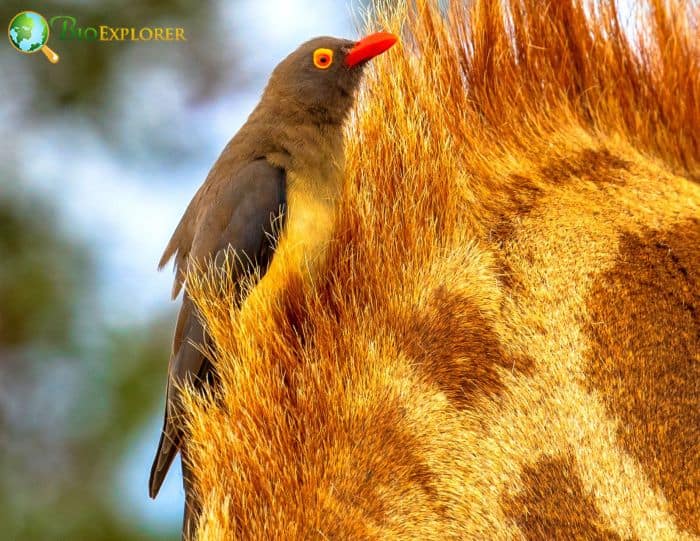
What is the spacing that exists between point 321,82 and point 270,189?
1.23ft

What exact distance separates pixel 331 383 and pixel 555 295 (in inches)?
12.7

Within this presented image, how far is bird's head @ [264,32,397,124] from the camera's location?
1934 mm

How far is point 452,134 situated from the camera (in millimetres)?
1255

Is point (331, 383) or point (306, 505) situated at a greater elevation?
point (331, 383)

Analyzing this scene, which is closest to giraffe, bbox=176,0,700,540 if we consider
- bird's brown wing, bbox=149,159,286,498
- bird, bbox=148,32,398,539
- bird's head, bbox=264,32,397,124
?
bird, bbox=148,32,398,539

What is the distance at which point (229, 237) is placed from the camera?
1665 mm

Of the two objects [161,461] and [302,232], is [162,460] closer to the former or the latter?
[161,461]

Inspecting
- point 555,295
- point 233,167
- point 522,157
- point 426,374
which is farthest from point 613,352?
point 233,167

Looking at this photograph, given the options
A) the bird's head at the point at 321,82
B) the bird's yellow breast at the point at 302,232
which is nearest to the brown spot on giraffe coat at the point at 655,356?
the bird's yellow breast at the point at 302,232

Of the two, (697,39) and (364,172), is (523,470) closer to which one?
(364,172)

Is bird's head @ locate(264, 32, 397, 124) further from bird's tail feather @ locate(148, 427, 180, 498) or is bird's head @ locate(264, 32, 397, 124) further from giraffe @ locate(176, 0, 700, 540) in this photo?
bird's tail feather @ locate(148, 427, 180, 498)

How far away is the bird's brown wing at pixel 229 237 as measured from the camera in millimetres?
1549

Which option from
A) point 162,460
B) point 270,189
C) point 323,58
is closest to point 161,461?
point 162,460

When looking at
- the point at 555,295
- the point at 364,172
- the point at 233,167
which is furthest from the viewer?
the point at 233,167
